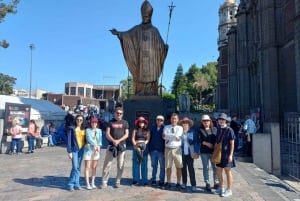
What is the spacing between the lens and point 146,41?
516 inches

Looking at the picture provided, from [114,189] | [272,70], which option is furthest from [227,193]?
[272,70]

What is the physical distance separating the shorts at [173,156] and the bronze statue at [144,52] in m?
6.48

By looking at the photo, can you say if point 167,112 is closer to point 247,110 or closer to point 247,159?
point 247,159

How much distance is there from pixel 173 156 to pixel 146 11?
8.08 metres

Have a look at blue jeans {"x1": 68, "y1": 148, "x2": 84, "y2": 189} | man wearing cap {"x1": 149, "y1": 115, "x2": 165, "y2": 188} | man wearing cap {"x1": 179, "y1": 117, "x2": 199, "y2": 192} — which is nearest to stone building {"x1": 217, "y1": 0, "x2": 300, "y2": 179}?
man wearing cap {"x1": 179, "y1": 117, "x2": 199, "y2": 192}

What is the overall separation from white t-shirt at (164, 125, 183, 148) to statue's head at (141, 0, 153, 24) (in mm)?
7534

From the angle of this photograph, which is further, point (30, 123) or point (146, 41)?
point (30, 123)

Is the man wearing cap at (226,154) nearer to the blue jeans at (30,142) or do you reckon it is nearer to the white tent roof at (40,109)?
the blue jeans at (30,142)

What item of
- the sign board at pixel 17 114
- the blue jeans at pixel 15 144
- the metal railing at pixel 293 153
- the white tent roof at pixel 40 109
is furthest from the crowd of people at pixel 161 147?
the white tent roof at pixel 40 109

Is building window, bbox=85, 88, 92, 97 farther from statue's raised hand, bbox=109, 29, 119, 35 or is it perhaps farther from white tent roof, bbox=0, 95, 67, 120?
statue's raised hand, bbox=109, 29, 119, 35

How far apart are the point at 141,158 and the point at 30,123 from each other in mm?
8645

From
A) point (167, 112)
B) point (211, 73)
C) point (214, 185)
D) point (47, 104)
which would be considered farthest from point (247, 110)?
point (211, 73)

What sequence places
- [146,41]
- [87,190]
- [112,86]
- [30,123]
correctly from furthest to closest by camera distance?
[112,86], [30,123], [146,41], [87,190]

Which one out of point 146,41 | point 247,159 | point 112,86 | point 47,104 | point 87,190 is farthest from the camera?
point 112,86
